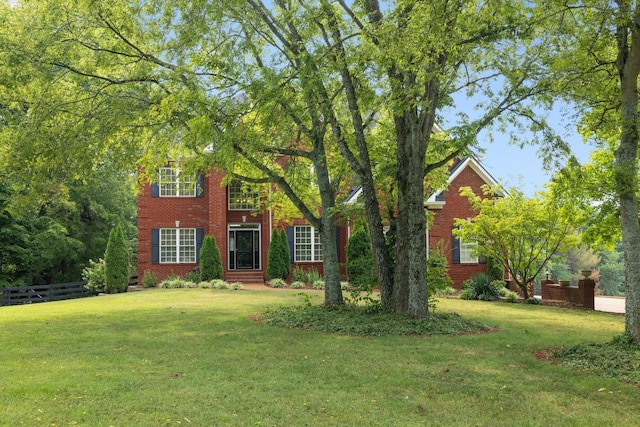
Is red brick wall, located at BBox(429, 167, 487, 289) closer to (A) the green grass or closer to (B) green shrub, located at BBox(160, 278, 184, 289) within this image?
(B) green shrub, located at BBox(160, 278, 184, 289)

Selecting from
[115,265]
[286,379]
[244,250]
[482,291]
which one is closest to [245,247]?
[244,250]

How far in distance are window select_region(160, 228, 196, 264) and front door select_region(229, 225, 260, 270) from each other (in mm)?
2006

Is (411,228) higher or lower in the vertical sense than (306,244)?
higher

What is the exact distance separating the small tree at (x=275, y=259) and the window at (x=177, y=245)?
3.78m

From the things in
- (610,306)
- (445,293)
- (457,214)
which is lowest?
(610,306)

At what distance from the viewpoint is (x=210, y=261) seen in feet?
81.0

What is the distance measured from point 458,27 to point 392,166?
365cm

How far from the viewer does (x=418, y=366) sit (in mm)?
7734

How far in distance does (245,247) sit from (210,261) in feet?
10.6

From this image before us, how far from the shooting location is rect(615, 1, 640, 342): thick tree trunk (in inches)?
324

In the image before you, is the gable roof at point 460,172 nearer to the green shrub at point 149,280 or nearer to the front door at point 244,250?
the front door at point 244,250

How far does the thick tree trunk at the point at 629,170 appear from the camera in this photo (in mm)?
8242

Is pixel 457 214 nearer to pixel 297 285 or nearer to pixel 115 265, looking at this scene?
pixel 297 285

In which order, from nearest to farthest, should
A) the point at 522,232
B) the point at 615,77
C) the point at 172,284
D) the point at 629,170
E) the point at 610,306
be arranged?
the point at 629,170 → the point at 615,77 → the point at 522,232 → the point at 610,306 → the point at 172,284
